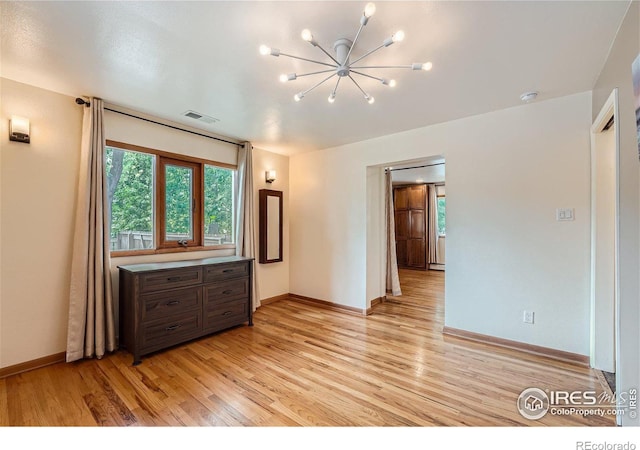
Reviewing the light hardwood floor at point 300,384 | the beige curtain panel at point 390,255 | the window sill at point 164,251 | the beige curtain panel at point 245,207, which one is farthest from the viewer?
the beige curtain panel at point 390,255

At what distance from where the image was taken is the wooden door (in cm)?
777

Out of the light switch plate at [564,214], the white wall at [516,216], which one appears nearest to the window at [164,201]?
the white wall at [516,216]

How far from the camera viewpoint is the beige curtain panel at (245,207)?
13.4ft

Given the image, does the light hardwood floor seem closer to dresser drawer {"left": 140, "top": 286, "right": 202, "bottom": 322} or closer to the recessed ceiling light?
dresser drawer {"left": 140, "top": 286, "right": 202, "bottom": 322}

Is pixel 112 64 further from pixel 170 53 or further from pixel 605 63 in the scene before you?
pixel 605 63

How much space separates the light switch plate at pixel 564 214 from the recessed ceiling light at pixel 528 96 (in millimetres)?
1095

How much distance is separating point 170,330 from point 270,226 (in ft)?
6.89

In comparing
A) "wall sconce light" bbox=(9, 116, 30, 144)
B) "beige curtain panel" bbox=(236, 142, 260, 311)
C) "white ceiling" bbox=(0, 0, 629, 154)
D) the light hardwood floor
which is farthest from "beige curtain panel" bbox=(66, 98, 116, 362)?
"beige curtain panel" bbox=(236, 142, 260, 311)

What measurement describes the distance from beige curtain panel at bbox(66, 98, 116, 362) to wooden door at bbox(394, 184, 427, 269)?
690 centimetres

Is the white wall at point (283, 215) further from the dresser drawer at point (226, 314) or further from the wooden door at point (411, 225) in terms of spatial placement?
the wooden door at point (411, 225)

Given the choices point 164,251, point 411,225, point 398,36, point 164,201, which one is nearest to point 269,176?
point 164,201

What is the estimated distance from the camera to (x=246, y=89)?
258 cm

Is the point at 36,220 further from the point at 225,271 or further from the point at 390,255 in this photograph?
the point at 390,255
